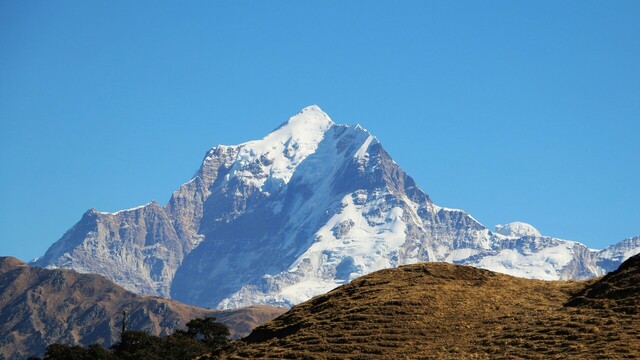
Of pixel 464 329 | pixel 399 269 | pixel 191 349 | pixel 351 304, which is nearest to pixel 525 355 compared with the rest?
pixel 464 329

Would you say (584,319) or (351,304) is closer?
(584,319)

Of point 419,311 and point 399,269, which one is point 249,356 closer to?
point 419,311

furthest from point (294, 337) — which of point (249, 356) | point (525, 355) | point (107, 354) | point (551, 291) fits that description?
point (107, 354)

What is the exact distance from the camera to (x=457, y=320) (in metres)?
67.6

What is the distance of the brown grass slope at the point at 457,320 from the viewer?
61.2 metres

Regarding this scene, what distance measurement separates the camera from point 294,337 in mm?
67750

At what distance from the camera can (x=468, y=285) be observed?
77.0 metres

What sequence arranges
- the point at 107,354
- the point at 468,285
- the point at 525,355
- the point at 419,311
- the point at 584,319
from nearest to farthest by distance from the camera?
the point at 525,355, the point at 584,319, the point at 419,311, the point at 468,285, the point at 107,354

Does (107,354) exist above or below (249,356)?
above

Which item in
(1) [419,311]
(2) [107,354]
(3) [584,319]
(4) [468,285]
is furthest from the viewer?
(2) [107,354]

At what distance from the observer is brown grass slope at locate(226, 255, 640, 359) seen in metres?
61.2

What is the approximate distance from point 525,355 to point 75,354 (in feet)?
226

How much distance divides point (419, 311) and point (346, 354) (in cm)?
832

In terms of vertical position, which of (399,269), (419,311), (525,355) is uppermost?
(399,269)
